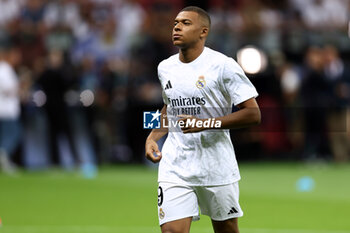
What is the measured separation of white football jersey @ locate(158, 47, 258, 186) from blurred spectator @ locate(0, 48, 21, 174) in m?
11.1

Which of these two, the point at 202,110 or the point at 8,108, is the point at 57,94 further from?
the point at 202,110

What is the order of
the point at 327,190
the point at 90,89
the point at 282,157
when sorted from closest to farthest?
the point at 327,190 < the point at 90,89 < the point at 282,157

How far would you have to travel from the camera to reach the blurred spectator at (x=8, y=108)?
56.1ft

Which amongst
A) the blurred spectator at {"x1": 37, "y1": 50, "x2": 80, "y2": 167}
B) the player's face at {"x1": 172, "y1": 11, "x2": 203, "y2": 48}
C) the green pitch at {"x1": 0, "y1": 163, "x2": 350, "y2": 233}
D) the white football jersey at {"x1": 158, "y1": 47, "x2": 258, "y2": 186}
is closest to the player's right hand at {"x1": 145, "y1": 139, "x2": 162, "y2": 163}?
the white football jersey at {"x1": 158, "y1": 47, "x2": 258, "y2": 186}

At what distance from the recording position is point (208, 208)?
255 inches

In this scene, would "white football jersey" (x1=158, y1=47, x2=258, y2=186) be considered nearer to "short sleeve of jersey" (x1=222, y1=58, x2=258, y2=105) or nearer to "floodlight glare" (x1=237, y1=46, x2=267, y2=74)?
"short sleeve of jersey" (x1=222, y1=58, x2=258, y2=105)

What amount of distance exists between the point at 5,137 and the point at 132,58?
12.7 feet

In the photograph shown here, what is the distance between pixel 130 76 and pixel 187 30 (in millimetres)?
12853

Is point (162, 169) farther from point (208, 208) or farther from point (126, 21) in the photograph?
point (126, 21)

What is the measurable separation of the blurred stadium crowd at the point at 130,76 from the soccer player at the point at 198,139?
11033mm

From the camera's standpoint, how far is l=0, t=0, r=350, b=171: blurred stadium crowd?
18.0m

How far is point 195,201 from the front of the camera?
641 centimetres

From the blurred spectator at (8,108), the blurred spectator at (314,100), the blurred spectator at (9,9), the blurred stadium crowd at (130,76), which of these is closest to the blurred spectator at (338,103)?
the blurred stadium crowd at (130,76)

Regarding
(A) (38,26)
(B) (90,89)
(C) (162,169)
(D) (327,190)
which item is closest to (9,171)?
(B) (90,89)
